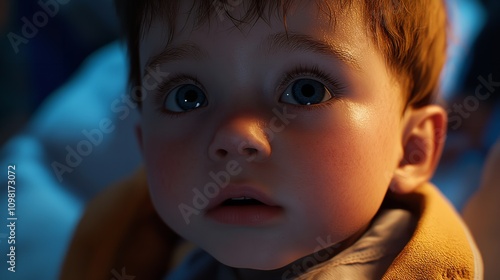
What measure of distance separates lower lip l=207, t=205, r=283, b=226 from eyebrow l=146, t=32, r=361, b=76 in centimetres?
18

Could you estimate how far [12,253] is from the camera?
94 centimetres

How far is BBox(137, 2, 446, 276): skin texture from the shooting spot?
2.23ft

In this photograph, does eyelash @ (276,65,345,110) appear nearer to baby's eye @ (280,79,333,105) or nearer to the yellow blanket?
baby's eye @ (280,79,333,105)

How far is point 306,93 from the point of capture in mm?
719

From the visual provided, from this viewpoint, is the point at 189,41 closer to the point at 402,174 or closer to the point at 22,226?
the point at 402,174

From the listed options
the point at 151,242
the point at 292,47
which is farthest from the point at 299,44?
the point at 151,242

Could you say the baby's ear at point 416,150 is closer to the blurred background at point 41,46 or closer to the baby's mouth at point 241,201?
the baby's mouth at point 241,201

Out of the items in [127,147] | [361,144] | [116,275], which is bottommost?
[116,275]

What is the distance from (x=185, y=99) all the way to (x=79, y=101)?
18.0 inches

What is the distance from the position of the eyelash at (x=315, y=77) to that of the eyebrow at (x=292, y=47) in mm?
22

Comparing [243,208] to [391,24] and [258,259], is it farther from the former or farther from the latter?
[391,24]

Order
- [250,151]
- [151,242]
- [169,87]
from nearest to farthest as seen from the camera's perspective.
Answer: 1. [250,151]
2. [169,87]
3. [151,242]

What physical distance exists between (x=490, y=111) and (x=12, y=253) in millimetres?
852

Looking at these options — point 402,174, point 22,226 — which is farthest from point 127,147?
point 402,174
